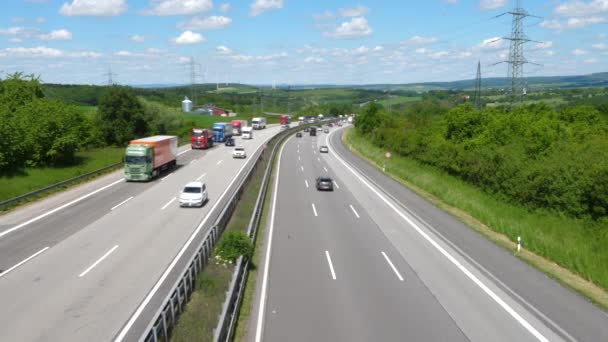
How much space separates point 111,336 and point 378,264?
35.4 ft

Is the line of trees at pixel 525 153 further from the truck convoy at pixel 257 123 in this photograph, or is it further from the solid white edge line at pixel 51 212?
the truck convoy at pixel 257 123

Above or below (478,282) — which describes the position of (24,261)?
above

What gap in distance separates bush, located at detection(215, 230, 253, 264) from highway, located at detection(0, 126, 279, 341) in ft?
6.53

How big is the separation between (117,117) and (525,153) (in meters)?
50.5

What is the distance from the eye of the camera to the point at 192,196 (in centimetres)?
3147

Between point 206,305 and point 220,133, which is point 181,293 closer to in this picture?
point 206,305

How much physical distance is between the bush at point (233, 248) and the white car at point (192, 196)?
12.6 metres

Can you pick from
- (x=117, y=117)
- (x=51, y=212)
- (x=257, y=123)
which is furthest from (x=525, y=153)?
A: (x=257, y=123)

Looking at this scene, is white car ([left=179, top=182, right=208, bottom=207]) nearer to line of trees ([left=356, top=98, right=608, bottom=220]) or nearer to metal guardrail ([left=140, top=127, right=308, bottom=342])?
metal guardrail ([left=140, top=127, right=308, bottom=342])

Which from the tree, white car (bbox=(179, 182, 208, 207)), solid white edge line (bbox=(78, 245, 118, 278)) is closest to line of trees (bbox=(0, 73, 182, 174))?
the tree

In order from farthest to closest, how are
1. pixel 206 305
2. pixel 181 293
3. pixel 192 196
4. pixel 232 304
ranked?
pixel 192 196
pixel 181 293
pixel 206 305
pixel 232 304

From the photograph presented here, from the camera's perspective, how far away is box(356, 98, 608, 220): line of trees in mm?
29656

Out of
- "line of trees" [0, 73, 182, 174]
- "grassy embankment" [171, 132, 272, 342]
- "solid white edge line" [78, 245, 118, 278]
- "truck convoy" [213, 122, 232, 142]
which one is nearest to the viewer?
"grassy embankment" [171, 132, 272, 342]

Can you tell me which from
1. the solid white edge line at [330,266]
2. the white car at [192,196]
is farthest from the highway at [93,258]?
the solid white edge line at [330,266]
